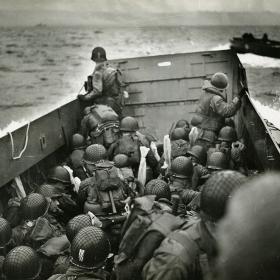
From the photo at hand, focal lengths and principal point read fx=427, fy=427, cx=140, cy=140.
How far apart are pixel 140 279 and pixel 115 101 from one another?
5.40 m

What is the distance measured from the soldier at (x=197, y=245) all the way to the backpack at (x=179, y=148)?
13.0ft

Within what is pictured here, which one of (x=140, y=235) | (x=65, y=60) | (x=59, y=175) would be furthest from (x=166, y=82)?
(x=65, y=60)

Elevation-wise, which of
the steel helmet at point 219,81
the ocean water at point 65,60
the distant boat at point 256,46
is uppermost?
the distant boat at point 256,46

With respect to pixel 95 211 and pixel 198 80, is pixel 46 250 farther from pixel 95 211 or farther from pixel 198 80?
pixel 198 80

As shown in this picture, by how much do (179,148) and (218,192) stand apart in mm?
4118

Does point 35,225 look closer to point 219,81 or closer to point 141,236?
point 141,236

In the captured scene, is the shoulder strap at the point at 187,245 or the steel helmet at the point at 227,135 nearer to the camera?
the shoulder strap at the point at 187,245

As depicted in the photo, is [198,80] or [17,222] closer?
[17,222]

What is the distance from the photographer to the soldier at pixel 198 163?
5488 millimetres

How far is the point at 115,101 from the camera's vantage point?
7.91 meters

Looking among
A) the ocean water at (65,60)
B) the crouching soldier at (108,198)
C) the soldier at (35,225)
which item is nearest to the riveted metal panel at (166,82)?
the crouching soldier at (108,198)

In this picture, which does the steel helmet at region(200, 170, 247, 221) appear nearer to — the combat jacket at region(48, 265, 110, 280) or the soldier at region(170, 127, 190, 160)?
the combat jacket at region(48, 265, 110, 280)

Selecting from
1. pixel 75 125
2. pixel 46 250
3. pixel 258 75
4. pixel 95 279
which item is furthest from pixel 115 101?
pixel 258 75

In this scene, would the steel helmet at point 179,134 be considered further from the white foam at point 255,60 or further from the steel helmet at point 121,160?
the white foam at point 255,60
